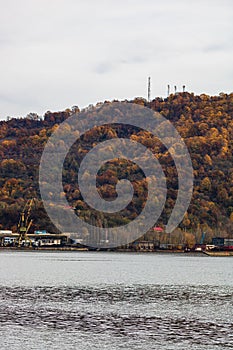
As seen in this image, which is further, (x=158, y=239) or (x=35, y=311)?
(x=158, y=239)

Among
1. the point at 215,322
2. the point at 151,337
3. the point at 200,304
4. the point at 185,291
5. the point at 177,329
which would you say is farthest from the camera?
the point at 185,291

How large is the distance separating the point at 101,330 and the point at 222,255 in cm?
15540

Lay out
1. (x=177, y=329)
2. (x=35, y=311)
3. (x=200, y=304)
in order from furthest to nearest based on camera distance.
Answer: (x=200, y=304)
(x=35, y=311)
(x=177, y=329)

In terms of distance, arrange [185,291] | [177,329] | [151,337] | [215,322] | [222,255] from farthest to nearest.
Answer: [222,255], [185,291], [215,322], [177,329], [151,337]

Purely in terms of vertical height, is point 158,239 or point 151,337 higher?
point 158,239

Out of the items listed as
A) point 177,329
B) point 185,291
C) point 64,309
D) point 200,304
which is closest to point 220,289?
point 185,291

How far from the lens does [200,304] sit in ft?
176

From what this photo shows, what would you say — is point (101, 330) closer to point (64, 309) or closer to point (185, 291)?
point (64, 309)

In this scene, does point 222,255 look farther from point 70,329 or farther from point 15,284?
point 70,329

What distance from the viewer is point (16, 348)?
34.7 m

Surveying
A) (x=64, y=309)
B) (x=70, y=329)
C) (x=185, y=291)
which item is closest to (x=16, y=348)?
(x=70, y=329)

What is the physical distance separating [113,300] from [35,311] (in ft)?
31.1

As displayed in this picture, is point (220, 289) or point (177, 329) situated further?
point (220, 289)

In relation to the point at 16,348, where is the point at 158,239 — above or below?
above
